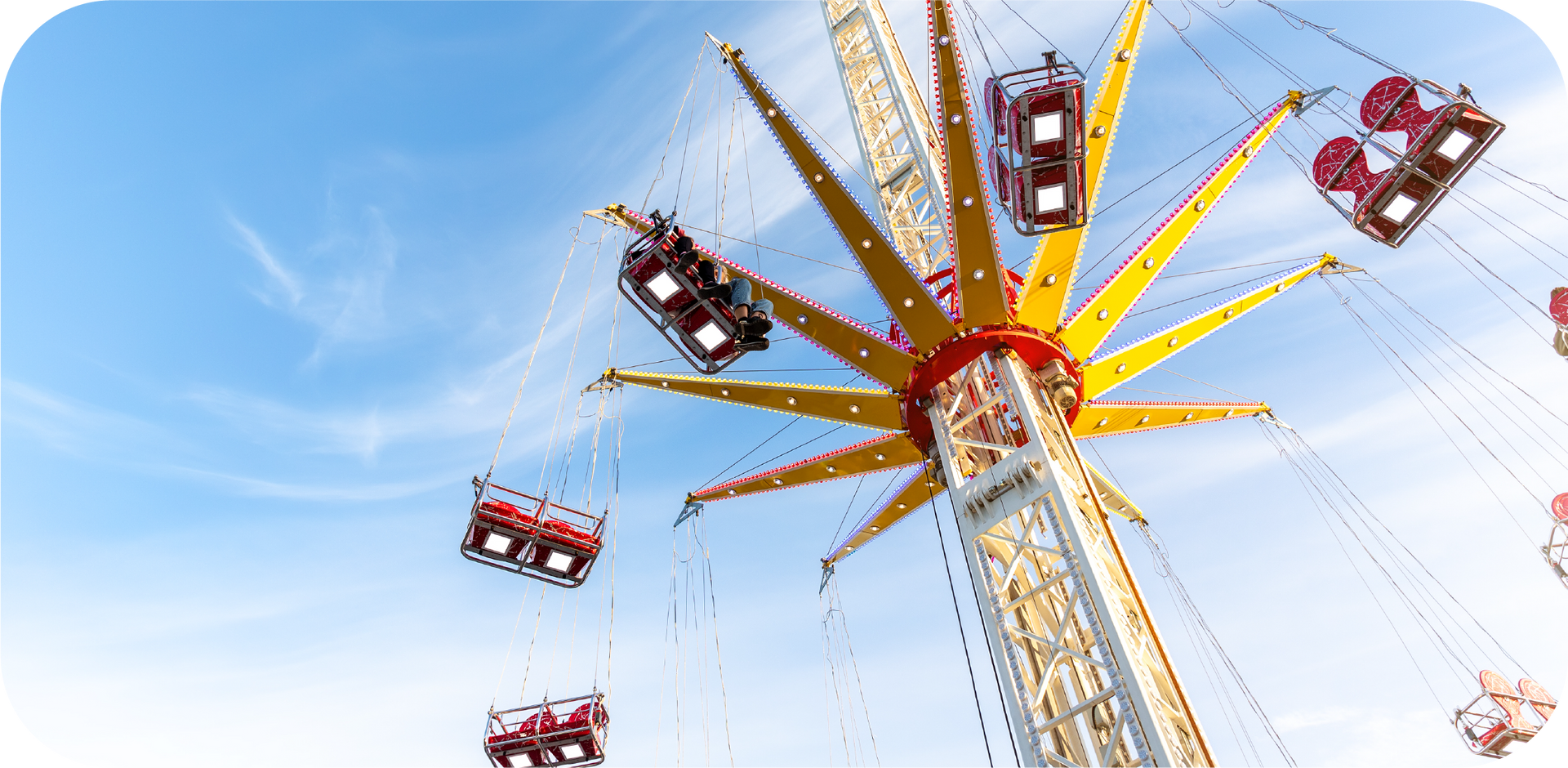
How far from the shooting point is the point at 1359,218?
12.1 meters

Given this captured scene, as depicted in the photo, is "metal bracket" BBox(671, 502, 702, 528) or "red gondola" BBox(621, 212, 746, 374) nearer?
"red gondola" BBox(621, 212, 746, 374)

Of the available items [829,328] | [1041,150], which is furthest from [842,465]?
[1041,150]

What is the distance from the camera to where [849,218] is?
459 inches

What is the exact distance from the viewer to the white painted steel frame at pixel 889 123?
1941cm

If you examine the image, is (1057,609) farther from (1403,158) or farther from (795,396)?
(1403,158)

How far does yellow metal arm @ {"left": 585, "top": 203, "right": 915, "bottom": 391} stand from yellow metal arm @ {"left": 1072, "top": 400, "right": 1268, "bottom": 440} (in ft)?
11.0

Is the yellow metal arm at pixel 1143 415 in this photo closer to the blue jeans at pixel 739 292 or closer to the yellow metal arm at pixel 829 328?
the yellow metal arm at pixel 829 328

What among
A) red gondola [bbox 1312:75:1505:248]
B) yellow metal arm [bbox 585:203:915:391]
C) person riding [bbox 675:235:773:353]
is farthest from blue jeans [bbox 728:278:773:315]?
red gondola [bbox 1312:75:1505:248]

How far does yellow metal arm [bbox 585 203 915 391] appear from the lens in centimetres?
1220

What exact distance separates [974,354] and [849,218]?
247cm

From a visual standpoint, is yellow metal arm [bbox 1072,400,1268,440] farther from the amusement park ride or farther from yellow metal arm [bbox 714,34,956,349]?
yellow metal arm [bbox 714,34,956,349]

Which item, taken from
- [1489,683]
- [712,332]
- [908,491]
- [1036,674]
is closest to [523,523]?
[712,332]

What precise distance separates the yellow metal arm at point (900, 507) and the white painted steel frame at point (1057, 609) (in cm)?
328

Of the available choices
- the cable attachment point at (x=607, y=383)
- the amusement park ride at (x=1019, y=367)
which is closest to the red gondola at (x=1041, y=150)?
the amusement park ride at (x=1019, y=367)
